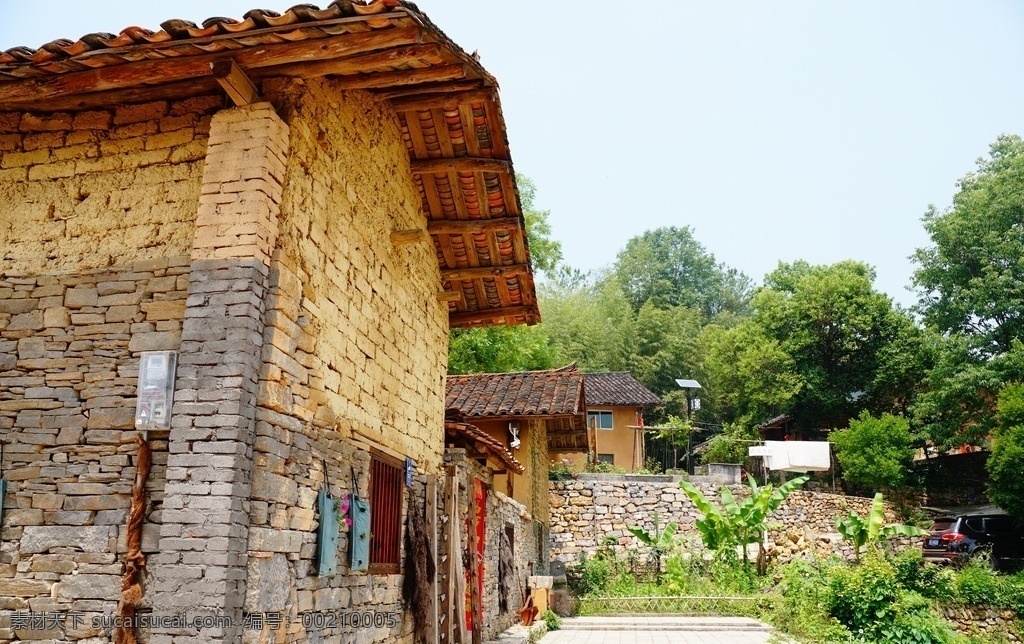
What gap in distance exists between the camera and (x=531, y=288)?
436 inches

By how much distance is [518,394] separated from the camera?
58.0 feet

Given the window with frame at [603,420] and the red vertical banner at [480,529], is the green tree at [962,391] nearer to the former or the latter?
the window with frame at [603,420]

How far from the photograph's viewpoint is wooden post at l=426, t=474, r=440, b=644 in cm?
824

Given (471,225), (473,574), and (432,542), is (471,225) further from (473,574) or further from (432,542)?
(473,574)

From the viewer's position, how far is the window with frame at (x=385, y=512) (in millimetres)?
7215

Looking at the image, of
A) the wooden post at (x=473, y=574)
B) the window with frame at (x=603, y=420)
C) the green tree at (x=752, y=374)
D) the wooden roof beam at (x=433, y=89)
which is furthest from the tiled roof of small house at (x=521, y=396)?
the green tree at (x=752, y=374)

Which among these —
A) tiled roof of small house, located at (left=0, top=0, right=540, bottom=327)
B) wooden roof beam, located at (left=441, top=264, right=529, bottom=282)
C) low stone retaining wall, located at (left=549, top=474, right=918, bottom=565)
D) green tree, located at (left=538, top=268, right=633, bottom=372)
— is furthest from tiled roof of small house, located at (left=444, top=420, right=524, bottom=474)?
green tree, located at (left=538, top=268, right=633, bottom=372)

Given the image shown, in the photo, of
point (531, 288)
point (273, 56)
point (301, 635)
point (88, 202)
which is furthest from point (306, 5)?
point (531, 288)

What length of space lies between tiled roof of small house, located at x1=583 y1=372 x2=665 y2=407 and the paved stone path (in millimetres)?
16159

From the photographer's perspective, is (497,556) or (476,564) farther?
(497,556)

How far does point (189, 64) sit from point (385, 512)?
14.4 feet

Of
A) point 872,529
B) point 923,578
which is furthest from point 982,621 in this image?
point 872,529

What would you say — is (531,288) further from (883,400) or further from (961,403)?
(883,400)

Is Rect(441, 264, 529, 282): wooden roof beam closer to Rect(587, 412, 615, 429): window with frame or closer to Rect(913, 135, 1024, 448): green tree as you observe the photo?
Rect(913, 135, 1024, 448): green tree
